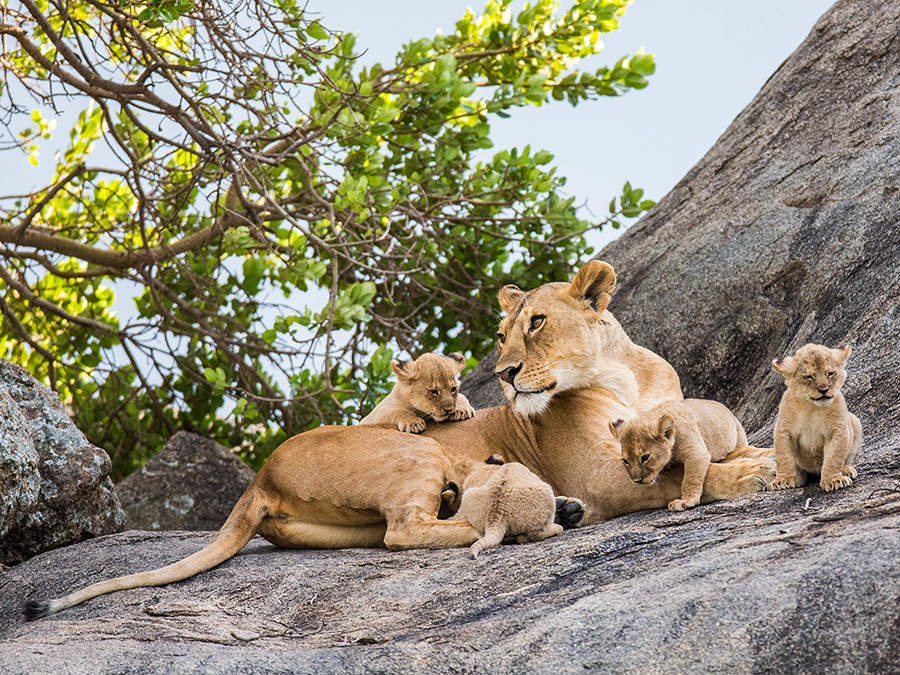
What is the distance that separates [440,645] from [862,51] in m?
6.03

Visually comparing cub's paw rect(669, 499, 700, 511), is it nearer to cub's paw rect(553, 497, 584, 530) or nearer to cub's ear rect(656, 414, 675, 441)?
cub's ear rect(656, 414, 675, 441)

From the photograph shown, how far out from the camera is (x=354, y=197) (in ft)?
21.0

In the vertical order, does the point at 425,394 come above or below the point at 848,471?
above

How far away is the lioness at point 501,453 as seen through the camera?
4582 mm

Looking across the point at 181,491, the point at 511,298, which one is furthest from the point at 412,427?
the point at 181,491

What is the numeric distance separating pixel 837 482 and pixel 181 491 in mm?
5477

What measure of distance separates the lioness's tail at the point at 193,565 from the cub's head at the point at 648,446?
79.0 inches

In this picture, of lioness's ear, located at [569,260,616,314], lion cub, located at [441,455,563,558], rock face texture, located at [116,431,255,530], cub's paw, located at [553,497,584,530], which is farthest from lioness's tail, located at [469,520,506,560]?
rock face texture, located at [116,431,255,530]

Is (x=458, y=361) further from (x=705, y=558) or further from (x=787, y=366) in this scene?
(x=705, y=558)

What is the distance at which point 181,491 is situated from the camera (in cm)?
754

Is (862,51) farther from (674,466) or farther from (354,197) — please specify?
(674,466)

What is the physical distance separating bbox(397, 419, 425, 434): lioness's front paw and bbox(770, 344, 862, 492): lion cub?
221 centimetres

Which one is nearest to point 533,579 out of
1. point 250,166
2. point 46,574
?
point 46,574

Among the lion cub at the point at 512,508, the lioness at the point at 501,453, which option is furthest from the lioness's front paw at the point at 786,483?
the lion cub at the point at 512,508
